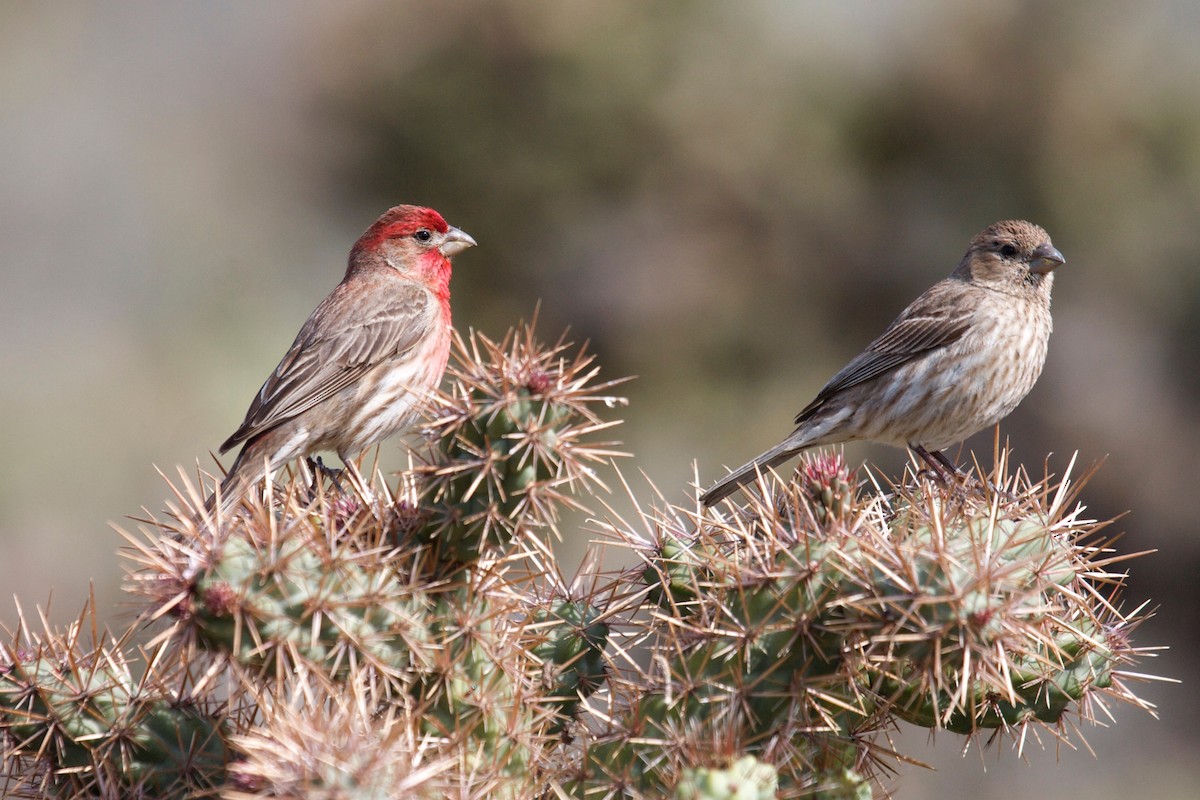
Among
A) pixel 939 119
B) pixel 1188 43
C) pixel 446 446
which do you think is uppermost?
pixel 1188 43

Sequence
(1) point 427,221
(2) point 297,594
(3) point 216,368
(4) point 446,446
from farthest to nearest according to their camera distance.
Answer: (3) point 216,368 < (1) point 427,221 < (4) point 446,446 < (2) point 297,594

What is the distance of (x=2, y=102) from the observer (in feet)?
48.9

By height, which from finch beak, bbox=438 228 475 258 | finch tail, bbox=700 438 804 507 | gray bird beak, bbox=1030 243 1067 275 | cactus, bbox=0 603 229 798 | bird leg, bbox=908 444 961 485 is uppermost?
gray bird beak, bbox=1030 243 1067 275

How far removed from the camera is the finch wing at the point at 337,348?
5.91m

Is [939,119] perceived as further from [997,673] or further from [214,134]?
[997,673]

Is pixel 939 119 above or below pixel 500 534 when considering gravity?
above

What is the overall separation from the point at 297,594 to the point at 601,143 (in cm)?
1161

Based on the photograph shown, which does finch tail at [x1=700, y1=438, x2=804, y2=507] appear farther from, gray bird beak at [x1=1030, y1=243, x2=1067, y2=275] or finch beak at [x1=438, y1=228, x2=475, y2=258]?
finch beak at [x1=438, y1=228, x2=475, y2=258]

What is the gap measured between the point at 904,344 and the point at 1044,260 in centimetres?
93

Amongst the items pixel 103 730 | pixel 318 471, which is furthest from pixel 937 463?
pixel 103 730

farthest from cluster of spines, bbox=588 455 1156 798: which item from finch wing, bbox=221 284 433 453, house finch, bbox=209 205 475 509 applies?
finch wing, bbox=221 284 433 453

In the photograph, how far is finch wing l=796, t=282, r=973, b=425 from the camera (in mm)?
6781

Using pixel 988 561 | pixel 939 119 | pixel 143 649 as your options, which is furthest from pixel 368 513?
pixel 939 119

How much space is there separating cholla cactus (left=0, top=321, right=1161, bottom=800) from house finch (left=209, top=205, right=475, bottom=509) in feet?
7.31
